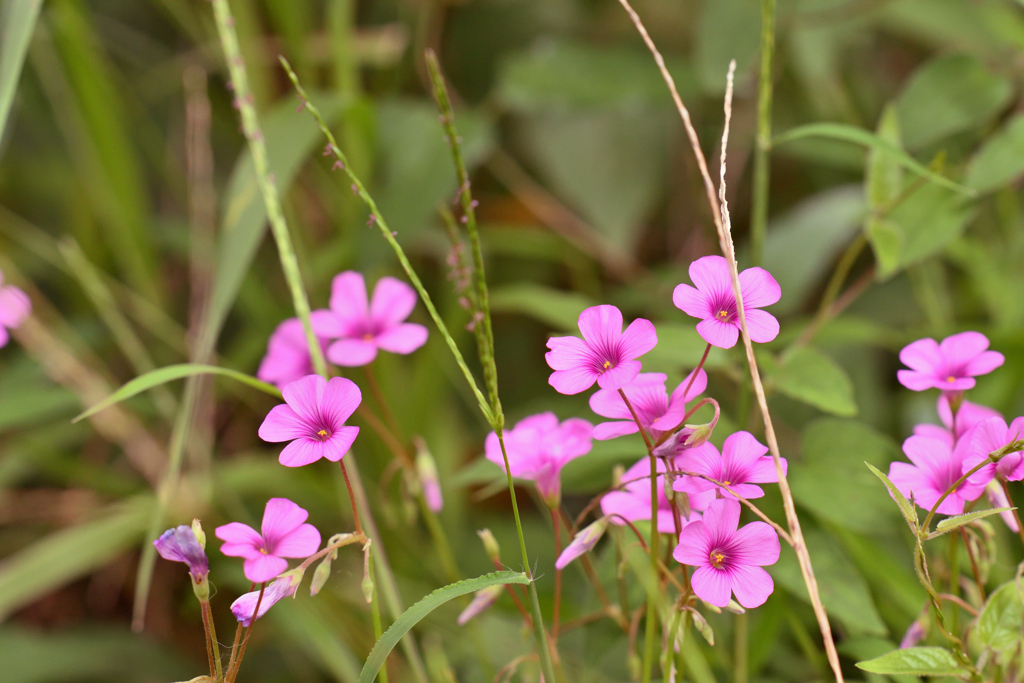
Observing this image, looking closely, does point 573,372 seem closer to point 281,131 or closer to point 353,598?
point 353,598

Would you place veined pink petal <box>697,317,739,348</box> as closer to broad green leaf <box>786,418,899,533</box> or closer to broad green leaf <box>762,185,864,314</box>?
broad green leaf <box>786,418,899,533</box>

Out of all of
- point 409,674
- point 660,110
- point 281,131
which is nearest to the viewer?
point 409,674

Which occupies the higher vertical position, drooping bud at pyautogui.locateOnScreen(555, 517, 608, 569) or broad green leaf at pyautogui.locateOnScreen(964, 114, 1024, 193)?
broad green leaf at pyautogui.locateOnScreen(964, 114, 1024, 193)

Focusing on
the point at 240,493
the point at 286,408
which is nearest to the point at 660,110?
the point at 240,493

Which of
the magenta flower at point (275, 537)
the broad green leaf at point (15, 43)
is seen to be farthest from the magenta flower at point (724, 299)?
the broad green leaf at point (15, 43)

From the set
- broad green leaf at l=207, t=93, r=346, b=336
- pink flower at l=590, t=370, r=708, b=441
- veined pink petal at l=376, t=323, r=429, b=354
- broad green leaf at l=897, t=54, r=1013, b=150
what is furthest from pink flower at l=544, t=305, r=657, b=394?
broad green leaf at l=897, t=54, r=1013, b=150

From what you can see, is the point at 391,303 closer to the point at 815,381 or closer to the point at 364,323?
the point at 364,323
